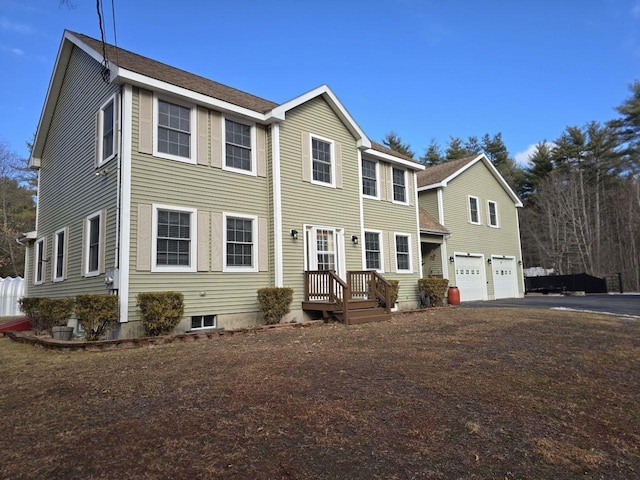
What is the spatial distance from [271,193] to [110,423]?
804 cm

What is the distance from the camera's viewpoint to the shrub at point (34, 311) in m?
10.6

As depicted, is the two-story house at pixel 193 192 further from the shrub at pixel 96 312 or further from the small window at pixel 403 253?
the small window at pixel 403 253

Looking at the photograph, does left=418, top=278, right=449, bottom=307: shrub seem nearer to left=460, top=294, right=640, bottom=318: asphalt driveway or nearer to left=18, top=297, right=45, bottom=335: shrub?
left=460, top=294, right=640, bottom=318: asphalt driveway

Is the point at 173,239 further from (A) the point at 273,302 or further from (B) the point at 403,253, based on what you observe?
(B) the point at 403,253

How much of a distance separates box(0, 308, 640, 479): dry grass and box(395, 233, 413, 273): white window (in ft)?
25.5

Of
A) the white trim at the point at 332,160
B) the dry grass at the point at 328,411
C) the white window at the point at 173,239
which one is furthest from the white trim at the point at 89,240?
the white trim at the point at 332,160

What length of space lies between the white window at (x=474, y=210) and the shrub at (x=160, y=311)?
613 inches

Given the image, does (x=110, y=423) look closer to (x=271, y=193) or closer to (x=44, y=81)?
(x=271, y=193)

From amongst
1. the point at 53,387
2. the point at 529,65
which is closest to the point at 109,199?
the point at 53,387

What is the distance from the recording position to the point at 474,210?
790 inches

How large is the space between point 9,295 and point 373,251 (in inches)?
694

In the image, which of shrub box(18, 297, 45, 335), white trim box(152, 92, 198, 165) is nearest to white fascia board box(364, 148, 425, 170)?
white trim box(152, 92, 198, 165)

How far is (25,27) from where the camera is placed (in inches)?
279

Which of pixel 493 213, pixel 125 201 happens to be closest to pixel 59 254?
pixel 125 201
